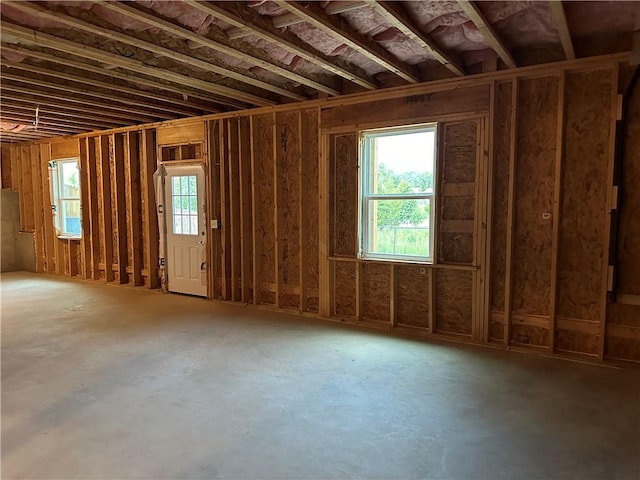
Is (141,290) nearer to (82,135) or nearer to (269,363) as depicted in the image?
(82,135)

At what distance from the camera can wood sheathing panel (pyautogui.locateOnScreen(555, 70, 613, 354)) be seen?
11.7ft

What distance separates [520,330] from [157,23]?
4054 millimetres

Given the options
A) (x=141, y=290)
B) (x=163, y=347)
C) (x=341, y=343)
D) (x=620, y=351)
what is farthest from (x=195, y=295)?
(x=620, y=351)

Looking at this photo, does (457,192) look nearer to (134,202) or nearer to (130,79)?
(130,79)

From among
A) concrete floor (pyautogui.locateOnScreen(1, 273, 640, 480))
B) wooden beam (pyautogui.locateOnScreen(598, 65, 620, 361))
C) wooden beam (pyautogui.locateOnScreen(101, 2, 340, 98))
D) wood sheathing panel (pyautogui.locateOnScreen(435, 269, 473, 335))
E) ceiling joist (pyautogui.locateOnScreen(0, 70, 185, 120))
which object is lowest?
concrete floor (pyautogui.locateOnScreen(1, 273, 640, 480))

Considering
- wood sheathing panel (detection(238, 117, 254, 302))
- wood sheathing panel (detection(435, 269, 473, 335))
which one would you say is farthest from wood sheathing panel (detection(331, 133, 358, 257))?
wood sheathing panel (detection(238, 117, 254, 302))

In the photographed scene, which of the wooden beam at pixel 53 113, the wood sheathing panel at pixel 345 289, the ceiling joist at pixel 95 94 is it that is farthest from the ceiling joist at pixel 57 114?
the wood sheathing panel at pixel 345 289

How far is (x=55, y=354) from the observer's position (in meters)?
3.78

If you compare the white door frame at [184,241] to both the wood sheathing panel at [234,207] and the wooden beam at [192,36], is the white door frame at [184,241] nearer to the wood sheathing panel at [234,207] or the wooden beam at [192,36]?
the wood sheathing panel at [234,207]

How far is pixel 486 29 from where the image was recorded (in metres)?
3.00

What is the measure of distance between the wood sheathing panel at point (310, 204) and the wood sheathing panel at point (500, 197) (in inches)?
80.2

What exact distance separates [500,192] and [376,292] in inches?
67.5

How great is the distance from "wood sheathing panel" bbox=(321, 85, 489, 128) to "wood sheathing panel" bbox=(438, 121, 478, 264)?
173 millimetres

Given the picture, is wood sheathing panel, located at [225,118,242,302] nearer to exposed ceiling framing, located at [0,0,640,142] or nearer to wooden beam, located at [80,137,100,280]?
exposed ceiling framing, located at [0,0,640,142]
